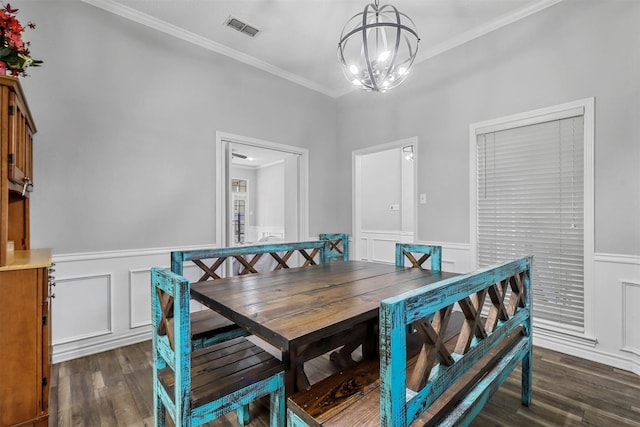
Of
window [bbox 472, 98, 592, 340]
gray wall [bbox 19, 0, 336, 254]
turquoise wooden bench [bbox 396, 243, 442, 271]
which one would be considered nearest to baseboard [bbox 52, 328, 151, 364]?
gray wall [bbox 19, 0, 336, 254]

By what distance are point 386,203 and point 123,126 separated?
13.4 ft

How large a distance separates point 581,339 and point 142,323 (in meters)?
3.85

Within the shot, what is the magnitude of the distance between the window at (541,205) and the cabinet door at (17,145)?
353cm

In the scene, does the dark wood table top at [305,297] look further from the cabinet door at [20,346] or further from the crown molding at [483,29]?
the crown molding at [483,29]

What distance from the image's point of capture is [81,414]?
1771 millimetres

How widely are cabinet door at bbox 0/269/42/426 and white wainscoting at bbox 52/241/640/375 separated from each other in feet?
3.75

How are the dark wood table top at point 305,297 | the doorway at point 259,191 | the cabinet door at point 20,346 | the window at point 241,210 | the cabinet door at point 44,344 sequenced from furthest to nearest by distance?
1. the window at point 241,210
2. the doorway at point 259,191
3. the cabinet door at point 44,344
4. the cabinet door at point 20,346
5. the dark wood table top at point 305,297

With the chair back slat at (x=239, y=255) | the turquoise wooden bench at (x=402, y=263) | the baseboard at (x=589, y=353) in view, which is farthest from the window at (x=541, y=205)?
the chair back slat at (x=239, y=255)

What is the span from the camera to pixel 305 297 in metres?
1.49

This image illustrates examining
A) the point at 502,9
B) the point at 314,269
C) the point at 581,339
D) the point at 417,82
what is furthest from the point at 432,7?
the point at 581,339

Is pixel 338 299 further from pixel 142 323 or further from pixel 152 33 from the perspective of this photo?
pixel 152 33

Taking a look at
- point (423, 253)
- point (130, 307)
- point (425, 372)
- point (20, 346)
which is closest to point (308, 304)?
point (425, 372)

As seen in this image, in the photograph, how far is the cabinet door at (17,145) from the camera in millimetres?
1482

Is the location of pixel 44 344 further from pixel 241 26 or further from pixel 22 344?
pixel 241 26
